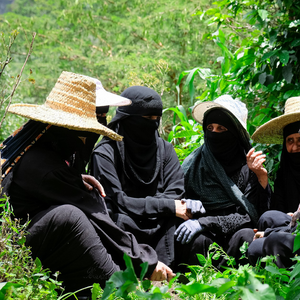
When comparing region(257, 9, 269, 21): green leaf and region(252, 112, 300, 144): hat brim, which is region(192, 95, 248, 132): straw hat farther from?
region(257, 9, 269, 21): green leaf

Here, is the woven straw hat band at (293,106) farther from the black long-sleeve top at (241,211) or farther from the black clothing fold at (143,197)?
the black clothing fold at (143,197)

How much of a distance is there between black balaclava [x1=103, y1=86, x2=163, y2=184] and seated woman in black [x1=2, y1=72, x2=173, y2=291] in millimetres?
597

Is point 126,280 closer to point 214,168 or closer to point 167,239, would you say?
point 167,239

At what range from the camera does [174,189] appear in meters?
2.80

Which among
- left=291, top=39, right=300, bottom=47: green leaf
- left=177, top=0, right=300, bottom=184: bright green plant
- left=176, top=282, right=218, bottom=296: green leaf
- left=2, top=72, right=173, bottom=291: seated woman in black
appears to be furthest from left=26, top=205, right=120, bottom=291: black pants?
left=291, top=39, right=300, bottom=47: green leaf

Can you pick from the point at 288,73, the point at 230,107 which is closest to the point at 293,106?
the point at 230,107

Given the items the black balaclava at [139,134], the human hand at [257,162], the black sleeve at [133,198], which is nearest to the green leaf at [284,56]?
the human hand at [257,162]

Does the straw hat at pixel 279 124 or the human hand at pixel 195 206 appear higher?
the straw hat at pixel 279 124

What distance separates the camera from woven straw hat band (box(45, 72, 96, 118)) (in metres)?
2.20

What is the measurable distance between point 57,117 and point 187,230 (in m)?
1.11

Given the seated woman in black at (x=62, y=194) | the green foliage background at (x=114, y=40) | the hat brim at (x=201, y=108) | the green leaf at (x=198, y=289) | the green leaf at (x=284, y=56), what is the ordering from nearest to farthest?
the green leaf at (x=198, y=289) → the seated woman in black at (x=62, y=194) → the hat brim at (x=201, y=108) → the green leaf at (x=284, y=56) → the green foliage background at (x=114, y=40)

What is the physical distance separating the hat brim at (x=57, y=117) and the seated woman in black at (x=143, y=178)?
1.93 ft

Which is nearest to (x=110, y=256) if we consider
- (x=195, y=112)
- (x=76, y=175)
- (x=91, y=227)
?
(x=91, y=227)

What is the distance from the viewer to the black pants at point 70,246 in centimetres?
205
